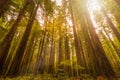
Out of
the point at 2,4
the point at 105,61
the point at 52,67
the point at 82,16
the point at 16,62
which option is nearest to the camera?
the point at 2,4

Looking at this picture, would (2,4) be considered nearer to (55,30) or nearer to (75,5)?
(75,5)

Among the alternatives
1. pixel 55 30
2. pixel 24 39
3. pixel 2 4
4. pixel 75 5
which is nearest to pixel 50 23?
pixel 55 30

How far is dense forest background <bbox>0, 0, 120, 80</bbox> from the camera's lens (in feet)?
35.7

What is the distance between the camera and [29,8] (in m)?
12.9

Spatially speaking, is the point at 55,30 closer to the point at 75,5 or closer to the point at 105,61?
the point at 75,5

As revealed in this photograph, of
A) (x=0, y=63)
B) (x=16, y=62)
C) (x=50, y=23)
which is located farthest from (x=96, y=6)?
(x=0, y=63)

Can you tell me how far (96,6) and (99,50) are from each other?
10.6 metres

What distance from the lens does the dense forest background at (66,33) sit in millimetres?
10875

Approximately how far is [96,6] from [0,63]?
46.7 ft

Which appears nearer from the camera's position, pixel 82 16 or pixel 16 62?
pixel 16 62

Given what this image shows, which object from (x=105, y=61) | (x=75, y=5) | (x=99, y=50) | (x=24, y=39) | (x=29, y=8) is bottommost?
(x=105, y=61)

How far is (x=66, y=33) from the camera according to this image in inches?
1033

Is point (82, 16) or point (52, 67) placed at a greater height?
point (82, 16)

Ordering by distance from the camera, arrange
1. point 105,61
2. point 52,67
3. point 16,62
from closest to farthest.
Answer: point 105,61, point 16,62, point 52,67
